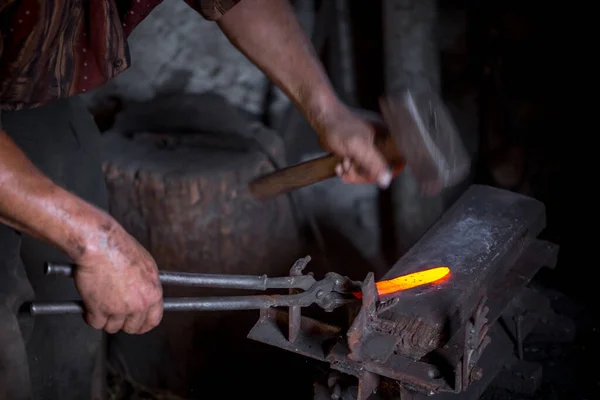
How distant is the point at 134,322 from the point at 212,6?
3.13ft

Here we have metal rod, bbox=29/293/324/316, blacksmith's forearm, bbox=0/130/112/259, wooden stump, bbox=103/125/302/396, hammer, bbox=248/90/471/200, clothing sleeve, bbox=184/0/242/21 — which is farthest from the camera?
wooden stump, bbox=103/125/302/396

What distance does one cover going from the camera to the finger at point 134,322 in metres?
1.99

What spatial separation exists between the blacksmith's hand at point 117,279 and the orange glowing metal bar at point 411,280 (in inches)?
22.2

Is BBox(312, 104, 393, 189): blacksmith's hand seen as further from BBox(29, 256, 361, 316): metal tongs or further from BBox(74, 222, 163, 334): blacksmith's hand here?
BBox(74, 222, 163, 334): blacksmith's hand

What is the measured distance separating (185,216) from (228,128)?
0.54m

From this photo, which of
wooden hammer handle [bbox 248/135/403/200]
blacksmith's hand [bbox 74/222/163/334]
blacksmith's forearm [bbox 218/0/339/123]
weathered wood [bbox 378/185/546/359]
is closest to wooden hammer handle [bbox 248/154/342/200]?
wooden hammer handle [bbox 248/135/403/200]

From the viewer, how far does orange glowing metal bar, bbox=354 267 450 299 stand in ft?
6.97

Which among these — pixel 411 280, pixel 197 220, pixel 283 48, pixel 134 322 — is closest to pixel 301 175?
pixel 283 48

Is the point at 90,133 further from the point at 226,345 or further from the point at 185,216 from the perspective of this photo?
the point at 226,345

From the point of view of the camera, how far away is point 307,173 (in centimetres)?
250

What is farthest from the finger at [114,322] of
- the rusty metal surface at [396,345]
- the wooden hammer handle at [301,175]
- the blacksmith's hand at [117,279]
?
the wooden hammer handle at [301,175]

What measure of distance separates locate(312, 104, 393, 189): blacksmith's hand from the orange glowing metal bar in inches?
12.0

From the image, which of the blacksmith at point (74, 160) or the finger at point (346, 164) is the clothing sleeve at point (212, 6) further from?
the finger at point (346, 164)

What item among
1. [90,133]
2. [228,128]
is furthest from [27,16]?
[228,128]
